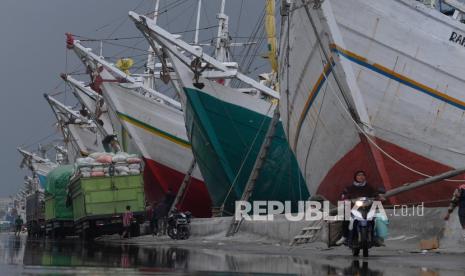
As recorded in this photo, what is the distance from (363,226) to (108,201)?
1672 centimetres

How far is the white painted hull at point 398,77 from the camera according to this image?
19.5 metres

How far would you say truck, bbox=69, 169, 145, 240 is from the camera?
98.8 ft

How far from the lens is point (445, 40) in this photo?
19.7 meters

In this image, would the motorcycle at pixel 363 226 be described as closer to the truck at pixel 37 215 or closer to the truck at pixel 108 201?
the truck at pixel 108 201

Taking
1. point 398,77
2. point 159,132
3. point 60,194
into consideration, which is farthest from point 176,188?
point 398,77

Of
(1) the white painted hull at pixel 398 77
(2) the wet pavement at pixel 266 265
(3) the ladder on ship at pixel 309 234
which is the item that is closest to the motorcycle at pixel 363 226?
(2) the wet pavement at pixel 266 265

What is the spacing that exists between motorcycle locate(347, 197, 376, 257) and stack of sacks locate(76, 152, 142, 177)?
16.4m

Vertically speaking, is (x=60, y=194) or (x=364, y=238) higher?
(x=60, y=194)

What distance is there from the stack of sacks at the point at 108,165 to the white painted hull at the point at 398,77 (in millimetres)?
11832

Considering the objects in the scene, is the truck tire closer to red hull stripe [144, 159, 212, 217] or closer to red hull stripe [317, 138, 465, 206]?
red hull stripe [317, 138, 465, 206]

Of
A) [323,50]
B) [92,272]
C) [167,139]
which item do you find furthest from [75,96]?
Answer: [92,272]

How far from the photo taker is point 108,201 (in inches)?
1196

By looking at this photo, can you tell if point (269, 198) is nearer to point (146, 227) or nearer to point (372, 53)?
point (146, 227)

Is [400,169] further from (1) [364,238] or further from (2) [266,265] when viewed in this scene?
(2) [266,265]
